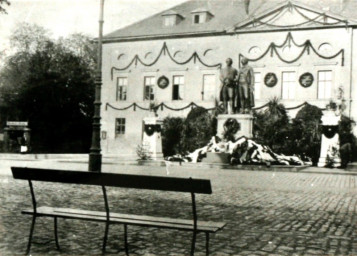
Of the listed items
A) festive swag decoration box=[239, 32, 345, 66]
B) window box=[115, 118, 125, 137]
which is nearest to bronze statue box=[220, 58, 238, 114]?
festive swag decoration box=[239, 32, 345, 66]

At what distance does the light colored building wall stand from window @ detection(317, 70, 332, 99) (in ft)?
0.69

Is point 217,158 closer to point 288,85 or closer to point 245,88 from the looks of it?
point 245,88

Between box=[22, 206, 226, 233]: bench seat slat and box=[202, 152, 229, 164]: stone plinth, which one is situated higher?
box=[22, 206, 226, 233]: bench seat slat

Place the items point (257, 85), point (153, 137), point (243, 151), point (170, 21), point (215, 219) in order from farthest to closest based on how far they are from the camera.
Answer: point (170, 21) < point (257, 85) < point (153, 137) < point (243, 151) < point (215, 219)

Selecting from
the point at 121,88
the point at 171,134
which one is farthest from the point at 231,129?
the point at 121,88

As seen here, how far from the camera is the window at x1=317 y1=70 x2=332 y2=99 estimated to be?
28.8 m

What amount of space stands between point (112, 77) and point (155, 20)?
4.97 metres

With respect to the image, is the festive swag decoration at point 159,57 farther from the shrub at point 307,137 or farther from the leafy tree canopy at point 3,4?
the leafy tree canopy at point 3,4

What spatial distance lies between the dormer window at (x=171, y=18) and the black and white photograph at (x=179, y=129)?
0.25ft

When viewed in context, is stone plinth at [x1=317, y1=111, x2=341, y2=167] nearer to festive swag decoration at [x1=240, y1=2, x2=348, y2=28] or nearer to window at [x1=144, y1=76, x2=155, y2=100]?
festive swag decoration at [x1=240, y1=2, x2=348, y2=28]

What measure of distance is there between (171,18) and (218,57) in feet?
14.8

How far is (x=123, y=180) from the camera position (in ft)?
14.8

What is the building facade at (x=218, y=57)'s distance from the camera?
92.1 ft

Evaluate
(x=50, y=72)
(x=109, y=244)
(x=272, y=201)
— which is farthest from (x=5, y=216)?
(x=50, y=72)
